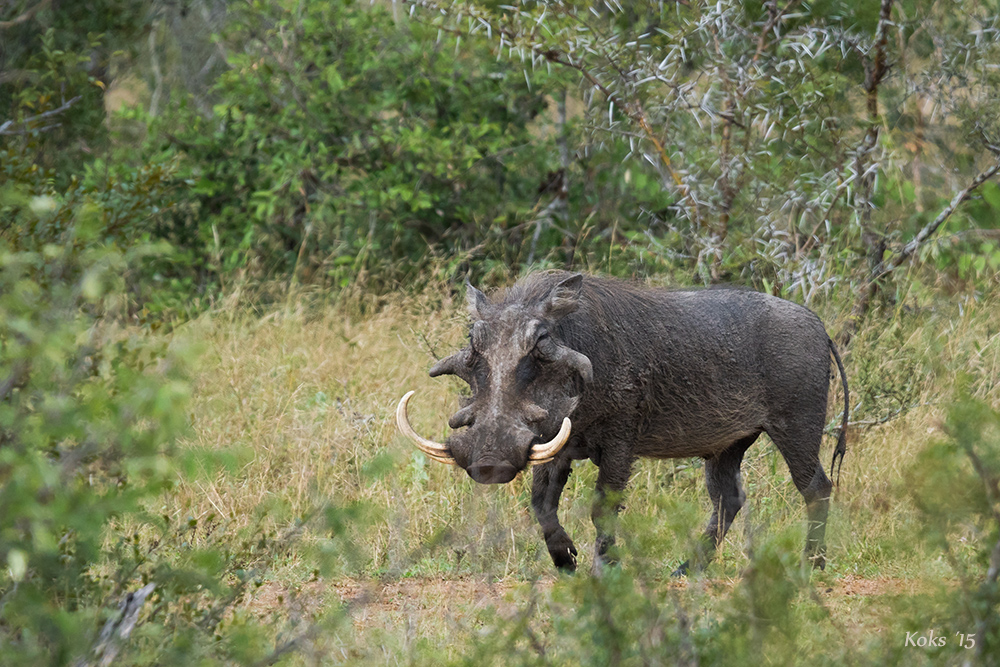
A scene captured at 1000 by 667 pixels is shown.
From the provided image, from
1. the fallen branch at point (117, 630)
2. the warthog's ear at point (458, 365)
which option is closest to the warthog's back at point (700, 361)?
the warthog's ear at point (458, 365)

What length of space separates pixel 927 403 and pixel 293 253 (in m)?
4.70

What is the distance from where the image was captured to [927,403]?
5.89m

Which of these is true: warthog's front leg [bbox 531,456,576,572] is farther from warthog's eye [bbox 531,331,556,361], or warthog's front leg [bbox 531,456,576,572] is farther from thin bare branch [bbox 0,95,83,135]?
thin bare branch [bbox 0,95,83,135]

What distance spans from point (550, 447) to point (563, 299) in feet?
2.13

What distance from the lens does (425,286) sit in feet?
24.3

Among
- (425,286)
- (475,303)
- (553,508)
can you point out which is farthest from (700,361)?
(425,286)

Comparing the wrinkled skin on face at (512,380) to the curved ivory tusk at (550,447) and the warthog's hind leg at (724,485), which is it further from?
the warthog's hind leg at (724,485)

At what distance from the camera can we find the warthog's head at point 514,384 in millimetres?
3791

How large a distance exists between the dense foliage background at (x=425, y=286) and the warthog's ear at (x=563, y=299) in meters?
0.85

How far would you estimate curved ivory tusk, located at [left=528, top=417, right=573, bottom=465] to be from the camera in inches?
150

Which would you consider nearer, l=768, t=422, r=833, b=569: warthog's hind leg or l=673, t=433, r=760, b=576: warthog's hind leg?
l=768, t=422, r=833, b=569: warthog's hind leg

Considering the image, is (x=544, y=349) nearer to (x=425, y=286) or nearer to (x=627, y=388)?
(x=627, y=388)

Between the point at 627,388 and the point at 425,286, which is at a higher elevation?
the point at 627,388

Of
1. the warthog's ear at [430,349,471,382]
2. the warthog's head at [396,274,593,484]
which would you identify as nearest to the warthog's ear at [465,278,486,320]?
the warthog's head at [396,274,593,484]
